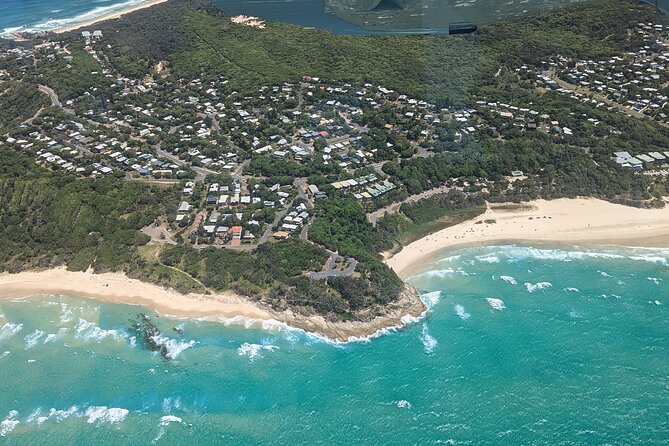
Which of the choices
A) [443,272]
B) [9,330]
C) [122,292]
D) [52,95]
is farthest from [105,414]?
[52,95]

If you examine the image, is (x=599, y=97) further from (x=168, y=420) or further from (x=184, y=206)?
(x=168, y=420)

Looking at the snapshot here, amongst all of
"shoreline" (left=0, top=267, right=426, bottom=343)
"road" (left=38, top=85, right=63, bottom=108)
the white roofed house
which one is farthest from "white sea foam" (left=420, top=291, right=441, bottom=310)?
"road" (left=38, top=85, right=63, bottom=108)

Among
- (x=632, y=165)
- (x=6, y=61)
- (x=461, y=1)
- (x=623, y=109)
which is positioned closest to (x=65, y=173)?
(x=6, y=61)

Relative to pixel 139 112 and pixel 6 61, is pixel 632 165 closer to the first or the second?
pixel 139 112

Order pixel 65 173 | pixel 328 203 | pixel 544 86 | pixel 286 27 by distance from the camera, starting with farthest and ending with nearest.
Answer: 1. pixel 286 27
2. pixel 544 86
3. pixel 65 173
4. pixel 328 203

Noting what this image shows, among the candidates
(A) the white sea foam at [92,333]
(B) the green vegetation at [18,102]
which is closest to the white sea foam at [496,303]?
(A) the white sea foam at [92,333]
